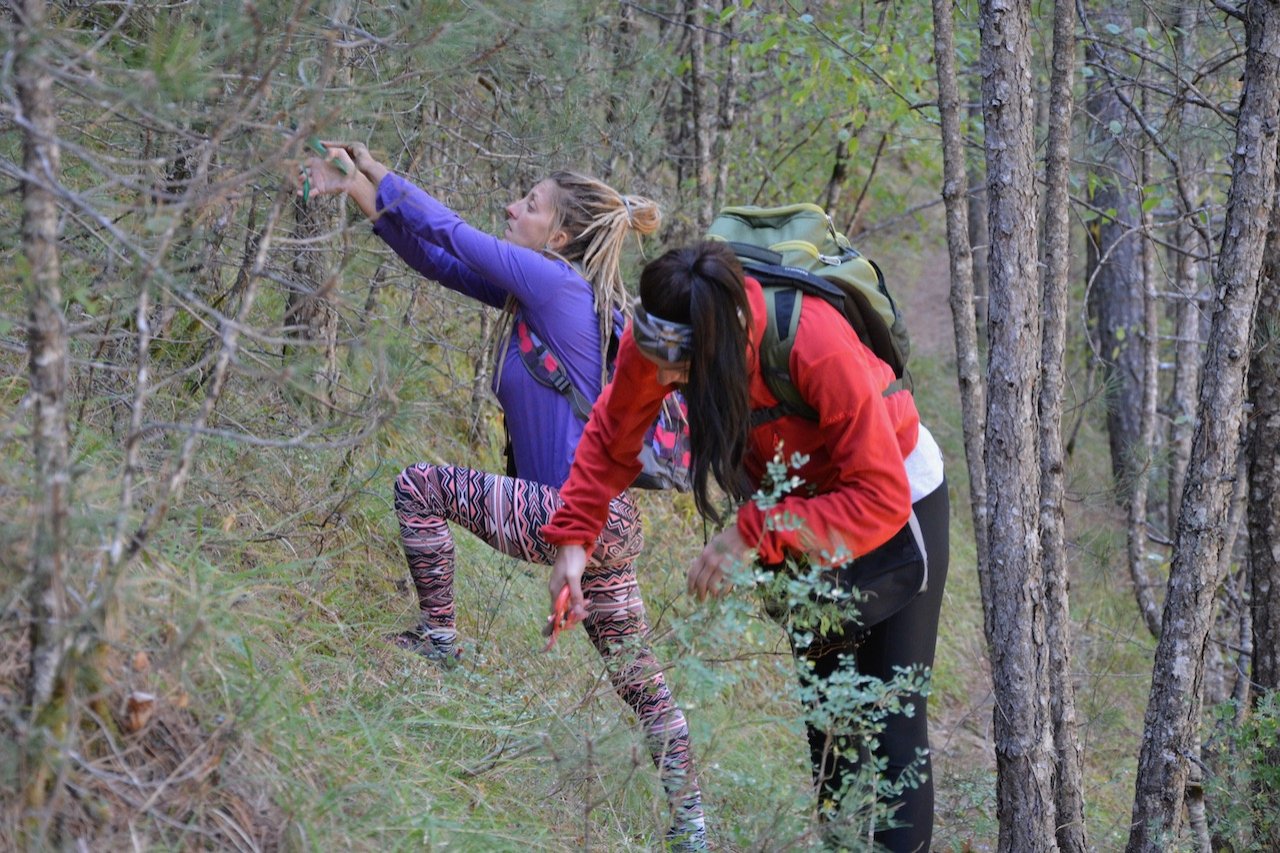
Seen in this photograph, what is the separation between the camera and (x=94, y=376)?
3.74 meters

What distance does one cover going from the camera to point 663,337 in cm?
281

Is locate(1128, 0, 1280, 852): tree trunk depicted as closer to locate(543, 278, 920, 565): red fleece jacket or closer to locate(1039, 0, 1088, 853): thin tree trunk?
locate(1039, 0, 1088, 853): thin tree trunk

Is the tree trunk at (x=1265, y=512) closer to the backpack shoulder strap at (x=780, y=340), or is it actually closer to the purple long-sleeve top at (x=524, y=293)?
→ the backpack shoulder strap at (x=780, y=340)

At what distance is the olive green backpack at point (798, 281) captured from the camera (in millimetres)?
2855

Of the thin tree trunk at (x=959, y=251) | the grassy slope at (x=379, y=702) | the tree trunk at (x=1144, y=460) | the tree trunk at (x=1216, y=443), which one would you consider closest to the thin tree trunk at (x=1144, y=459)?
the tree trunk at (x=1144, y=460)

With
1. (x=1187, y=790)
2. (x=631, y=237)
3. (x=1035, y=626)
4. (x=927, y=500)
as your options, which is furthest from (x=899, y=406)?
(x=631, y=237)

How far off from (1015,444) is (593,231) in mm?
1489

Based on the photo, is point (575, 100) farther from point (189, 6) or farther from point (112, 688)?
point (112, 688)

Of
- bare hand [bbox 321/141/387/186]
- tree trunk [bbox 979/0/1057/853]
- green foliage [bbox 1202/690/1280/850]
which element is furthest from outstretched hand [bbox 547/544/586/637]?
green foliage [bbox 1202/690/1280/850]

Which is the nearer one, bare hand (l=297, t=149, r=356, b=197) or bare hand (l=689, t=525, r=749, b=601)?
bare hand (l=689, t=525, r=749, b=601)

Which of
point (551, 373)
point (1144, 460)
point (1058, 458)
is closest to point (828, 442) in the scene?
point (551, 373)

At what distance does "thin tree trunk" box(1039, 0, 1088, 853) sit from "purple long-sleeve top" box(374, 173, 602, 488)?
185 centimetres

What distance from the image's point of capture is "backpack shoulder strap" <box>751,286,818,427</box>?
2.83 m

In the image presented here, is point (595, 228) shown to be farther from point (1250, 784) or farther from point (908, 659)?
point (1250, 784)
